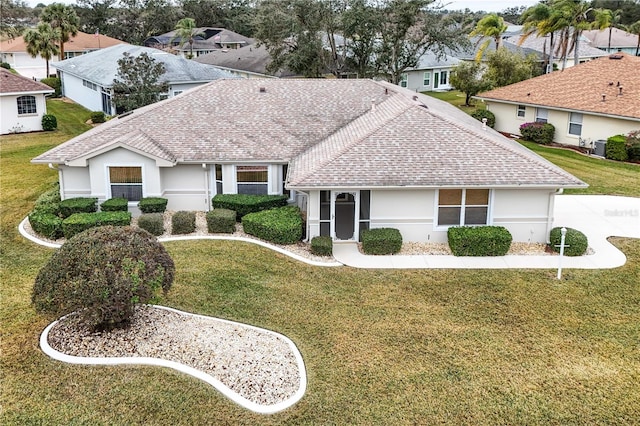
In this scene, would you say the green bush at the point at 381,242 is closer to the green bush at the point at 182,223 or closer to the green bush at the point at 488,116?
the green bush at the point at 182,223

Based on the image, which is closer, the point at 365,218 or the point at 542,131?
the point at 365,218

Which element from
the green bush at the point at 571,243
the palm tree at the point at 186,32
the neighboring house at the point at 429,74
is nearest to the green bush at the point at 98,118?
the neighboring house at the point at 429,74

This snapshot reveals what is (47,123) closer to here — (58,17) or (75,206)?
(75,206)

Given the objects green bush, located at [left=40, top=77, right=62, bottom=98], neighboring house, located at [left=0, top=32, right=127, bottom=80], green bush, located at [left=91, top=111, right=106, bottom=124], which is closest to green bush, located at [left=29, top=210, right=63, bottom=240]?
green bush, located at [left=91, top=111, right=106, bottom=124]

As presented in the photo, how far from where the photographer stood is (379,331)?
46.8ft

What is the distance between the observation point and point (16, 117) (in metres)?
38.9

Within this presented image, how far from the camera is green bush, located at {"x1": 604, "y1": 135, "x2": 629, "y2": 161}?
3159 cm

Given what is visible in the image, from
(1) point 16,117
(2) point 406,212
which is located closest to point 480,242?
(2) point 406,212

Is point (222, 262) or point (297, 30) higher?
point (297, 30)

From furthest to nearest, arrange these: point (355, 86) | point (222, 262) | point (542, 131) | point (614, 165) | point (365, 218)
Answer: point (542, 131) → point (614, 165) → point (355, 86) → point (365, 218) → point (222, 262)

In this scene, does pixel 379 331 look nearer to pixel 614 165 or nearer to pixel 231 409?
pixel 231 409

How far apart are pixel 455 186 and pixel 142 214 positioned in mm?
10703

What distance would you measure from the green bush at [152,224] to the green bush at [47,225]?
2.56m

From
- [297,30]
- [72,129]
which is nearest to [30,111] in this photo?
[72,129]
